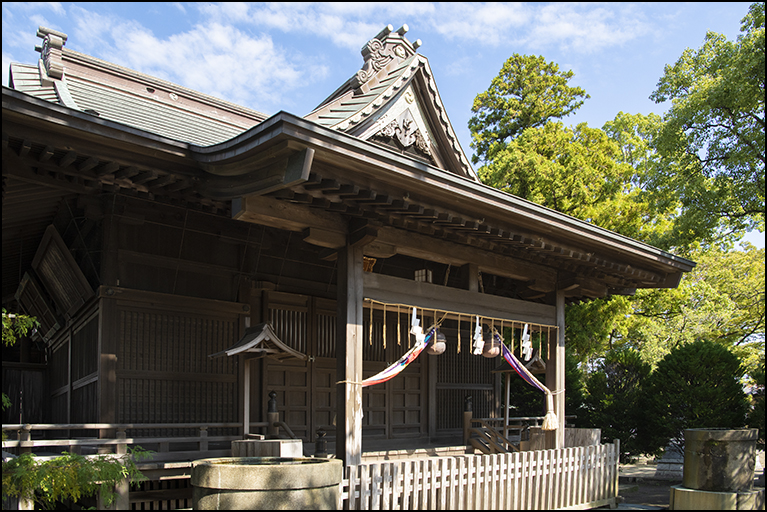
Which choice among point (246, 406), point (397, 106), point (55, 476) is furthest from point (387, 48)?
point (55, 476)

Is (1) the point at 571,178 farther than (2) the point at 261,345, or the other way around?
(1) the point at 571,178

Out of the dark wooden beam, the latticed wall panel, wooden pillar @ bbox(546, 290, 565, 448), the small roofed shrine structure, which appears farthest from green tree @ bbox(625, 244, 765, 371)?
the latticed wall panel

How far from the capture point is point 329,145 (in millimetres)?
6762

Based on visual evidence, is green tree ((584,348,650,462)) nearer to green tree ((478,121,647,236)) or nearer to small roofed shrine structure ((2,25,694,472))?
green tree ((478,121,647,236))

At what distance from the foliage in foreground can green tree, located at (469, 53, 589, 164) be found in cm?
1907

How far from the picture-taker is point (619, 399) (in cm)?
1794

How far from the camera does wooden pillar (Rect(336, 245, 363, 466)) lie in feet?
26.6

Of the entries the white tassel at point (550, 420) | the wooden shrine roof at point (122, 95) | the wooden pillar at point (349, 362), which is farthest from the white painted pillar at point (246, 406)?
the white tassel at point (550, 420)

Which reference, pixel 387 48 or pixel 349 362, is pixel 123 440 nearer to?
pixel 349 362

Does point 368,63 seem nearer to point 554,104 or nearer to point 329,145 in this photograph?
point 329,145

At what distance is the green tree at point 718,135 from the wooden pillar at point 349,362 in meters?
10.4

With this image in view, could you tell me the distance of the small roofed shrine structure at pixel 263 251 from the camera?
706 cm

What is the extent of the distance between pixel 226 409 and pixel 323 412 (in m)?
1.95

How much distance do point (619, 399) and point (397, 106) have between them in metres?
11.2
